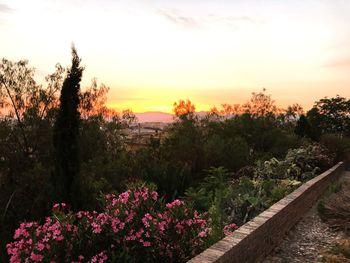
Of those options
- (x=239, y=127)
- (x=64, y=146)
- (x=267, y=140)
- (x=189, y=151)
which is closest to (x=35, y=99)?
(x=64, y=146)

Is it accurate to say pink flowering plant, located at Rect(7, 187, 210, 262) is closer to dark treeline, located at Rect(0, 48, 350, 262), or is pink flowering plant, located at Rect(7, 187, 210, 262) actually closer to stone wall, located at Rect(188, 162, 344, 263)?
stone wall, located at Rect(188, 162, 344, 263)

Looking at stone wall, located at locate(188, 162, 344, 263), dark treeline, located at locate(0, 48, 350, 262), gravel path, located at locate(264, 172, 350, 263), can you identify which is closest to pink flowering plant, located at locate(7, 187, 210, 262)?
stone wall, located at locate(188, 162, 344, 263)

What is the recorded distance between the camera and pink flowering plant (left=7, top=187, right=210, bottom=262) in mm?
4648

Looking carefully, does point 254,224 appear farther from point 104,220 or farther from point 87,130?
point 87,130

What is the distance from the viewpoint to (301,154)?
49.1 ft

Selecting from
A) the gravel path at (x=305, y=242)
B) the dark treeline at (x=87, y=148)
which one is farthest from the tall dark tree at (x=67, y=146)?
the gravel path at (x=305, y=242)

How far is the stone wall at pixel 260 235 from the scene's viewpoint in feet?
15.4

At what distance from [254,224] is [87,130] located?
9.87 m

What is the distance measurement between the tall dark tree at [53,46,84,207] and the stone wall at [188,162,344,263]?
585 cm

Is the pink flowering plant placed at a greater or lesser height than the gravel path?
greater

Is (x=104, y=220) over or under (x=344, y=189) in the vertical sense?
over

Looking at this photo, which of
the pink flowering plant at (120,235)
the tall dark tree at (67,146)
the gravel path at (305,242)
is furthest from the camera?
the tall dark tree at (67,146)

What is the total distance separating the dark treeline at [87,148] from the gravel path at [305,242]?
376cm

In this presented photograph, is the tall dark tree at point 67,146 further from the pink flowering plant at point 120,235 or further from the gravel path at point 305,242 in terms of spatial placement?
the gravel path at point 305,242
